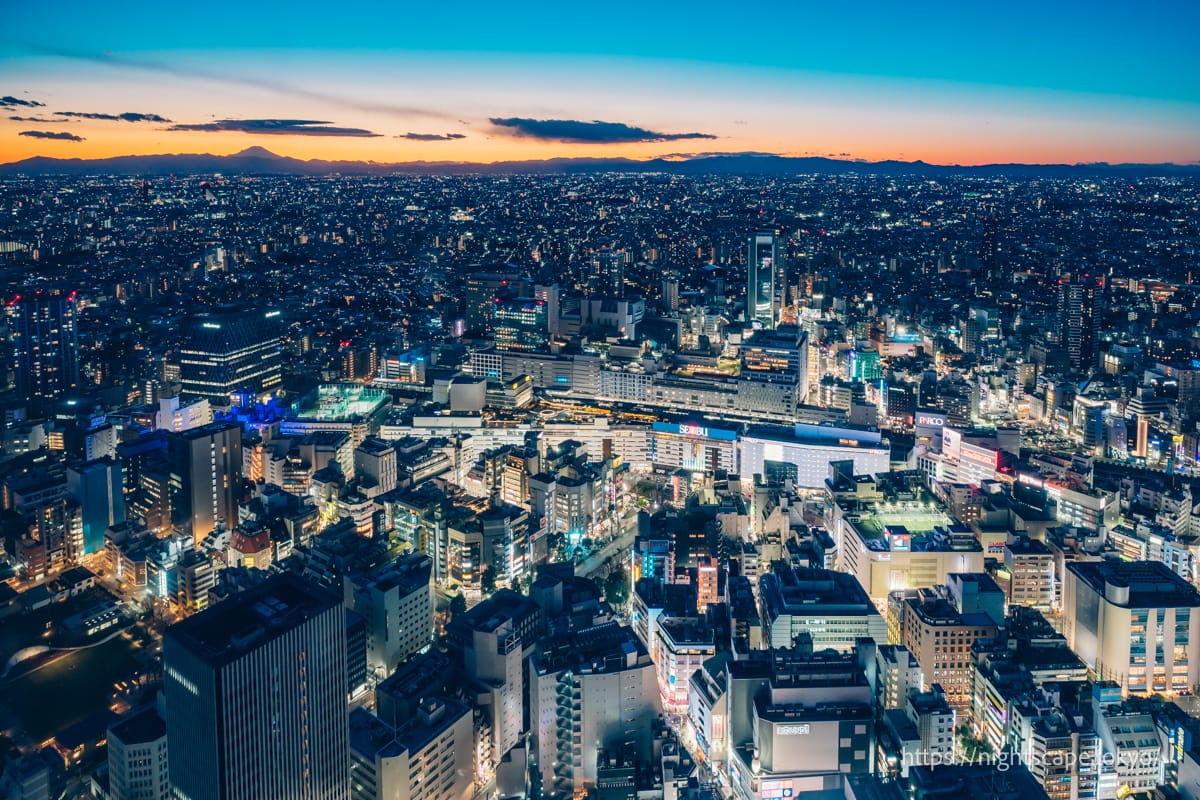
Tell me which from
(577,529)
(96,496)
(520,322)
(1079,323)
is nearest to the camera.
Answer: (96,496)

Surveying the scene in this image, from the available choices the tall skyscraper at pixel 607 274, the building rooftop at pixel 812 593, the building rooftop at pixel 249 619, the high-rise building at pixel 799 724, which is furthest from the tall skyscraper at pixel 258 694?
the tall skyscraper at pixel 607 274

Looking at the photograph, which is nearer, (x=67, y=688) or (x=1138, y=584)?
(x=67, y=688)

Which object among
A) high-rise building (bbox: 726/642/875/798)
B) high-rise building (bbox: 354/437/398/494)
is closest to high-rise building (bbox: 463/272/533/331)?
high-rise building (bbox: 354/437/398/494)

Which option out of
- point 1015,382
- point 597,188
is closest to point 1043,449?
point 1015,382

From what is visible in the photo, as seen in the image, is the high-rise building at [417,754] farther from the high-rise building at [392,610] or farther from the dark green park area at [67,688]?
the dark green park area at [67,688]

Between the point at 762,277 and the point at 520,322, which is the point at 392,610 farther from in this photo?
the point at 762,277

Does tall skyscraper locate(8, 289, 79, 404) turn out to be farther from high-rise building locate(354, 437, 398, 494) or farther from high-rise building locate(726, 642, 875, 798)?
high-rise building locate(726, 642, 875, 798)

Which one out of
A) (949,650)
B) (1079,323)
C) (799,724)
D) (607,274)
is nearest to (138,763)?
(799,724)

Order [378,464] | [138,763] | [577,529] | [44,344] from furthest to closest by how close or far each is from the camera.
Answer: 1. [44,344]
2. [378,464]
3. [577,529]
4. [138,763]
